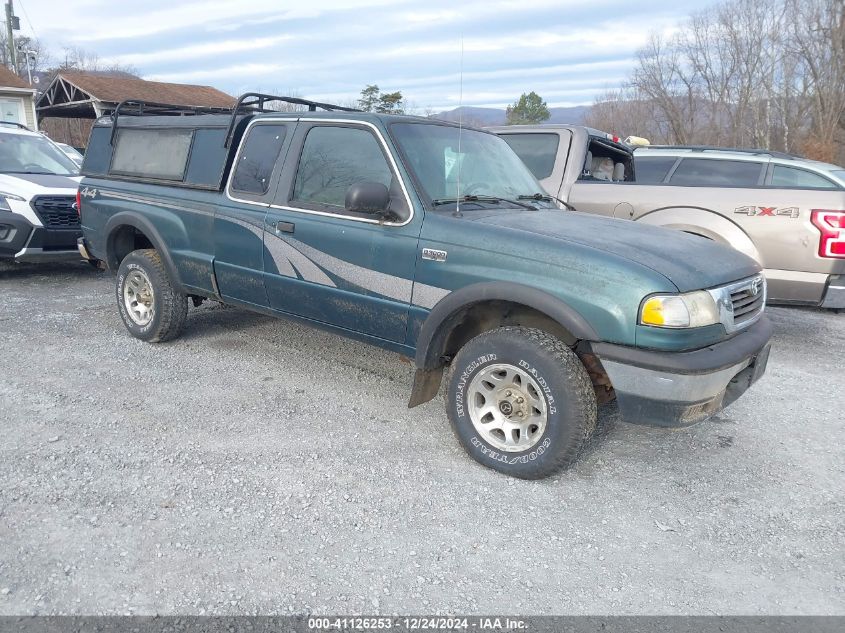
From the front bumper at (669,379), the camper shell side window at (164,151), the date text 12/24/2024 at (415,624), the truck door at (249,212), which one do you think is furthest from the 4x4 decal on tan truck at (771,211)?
the date text 12/24/2024 at (415,624)

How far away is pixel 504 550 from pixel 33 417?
307 centimetres

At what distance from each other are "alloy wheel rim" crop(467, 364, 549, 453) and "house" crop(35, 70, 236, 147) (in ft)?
80.6

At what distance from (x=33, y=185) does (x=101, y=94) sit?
20070mm

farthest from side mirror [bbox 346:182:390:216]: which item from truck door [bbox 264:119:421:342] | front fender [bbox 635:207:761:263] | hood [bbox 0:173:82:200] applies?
hood [bbox 0:173:82:200]

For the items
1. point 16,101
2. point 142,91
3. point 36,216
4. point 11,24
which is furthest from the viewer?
point 11,24

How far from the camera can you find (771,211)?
6047 mm

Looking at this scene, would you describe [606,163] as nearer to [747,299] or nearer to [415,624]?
[747,299]

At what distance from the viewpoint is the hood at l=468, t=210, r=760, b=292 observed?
11.0 ft

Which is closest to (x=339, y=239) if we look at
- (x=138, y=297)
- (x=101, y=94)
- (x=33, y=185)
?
(x=138, y=297)

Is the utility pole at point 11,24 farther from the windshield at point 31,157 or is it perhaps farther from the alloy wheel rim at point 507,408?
the alloy wheel rim at point 507,408

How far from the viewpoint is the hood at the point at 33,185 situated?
8086 millimetres

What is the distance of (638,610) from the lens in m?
2.63

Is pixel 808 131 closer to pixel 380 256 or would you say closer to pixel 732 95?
pixel 732 95

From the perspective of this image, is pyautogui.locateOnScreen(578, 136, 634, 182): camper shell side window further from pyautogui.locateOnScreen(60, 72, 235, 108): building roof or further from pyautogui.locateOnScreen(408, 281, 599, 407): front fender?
pyautogui.locateOnScreen(60, 72, 235, 108): building roof
